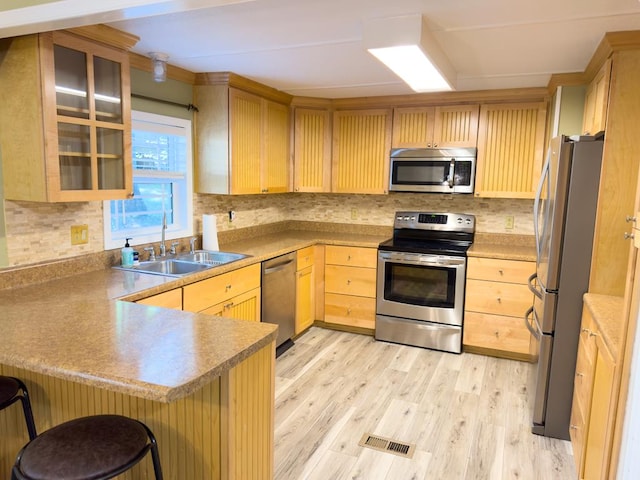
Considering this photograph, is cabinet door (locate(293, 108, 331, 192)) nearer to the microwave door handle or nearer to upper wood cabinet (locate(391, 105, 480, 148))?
upper wood cabinet (locate(391, 105, 480, 148))

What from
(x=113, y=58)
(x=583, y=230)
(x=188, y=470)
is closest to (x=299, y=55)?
(x=113, y=58)

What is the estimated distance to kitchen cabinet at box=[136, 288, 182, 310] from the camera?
2.40 m

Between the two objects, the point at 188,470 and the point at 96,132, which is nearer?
the point at 188,470

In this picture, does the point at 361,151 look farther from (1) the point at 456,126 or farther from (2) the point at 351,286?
(2) the point at 351,286

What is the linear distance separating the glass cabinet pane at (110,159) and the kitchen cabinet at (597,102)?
8.59 feet

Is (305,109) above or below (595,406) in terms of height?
above

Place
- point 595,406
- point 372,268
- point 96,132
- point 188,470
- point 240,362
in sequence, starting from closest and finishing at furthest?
point 240,362 → point 188,470 → point 595,406 → point 96,132 → point 372,268

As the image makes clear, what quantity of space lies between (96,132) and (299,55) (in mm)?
1297

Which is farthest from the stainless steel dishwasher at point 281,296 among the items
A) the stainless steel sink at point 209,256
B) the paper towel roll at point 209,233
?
the paper towel roll at point 209,233

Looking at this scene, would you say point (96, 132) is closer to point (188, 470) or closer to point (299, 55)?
point (299, 55)

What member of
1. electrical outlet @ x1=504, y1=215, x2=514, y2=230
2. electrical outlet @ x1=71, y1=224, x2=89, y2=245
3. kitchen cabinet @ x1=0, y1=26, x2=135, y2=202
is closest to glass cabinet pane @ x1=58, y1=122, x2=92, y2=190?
kitchen cabinet @ x1=0, y1=26, x2=135, y2=202

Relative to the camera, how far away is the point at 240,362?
145 centimetres

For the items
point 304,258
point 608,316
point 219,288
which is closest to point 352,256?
point 304,258

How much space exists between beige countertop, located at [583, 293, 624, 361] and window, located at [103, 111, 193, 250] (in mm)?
2651
